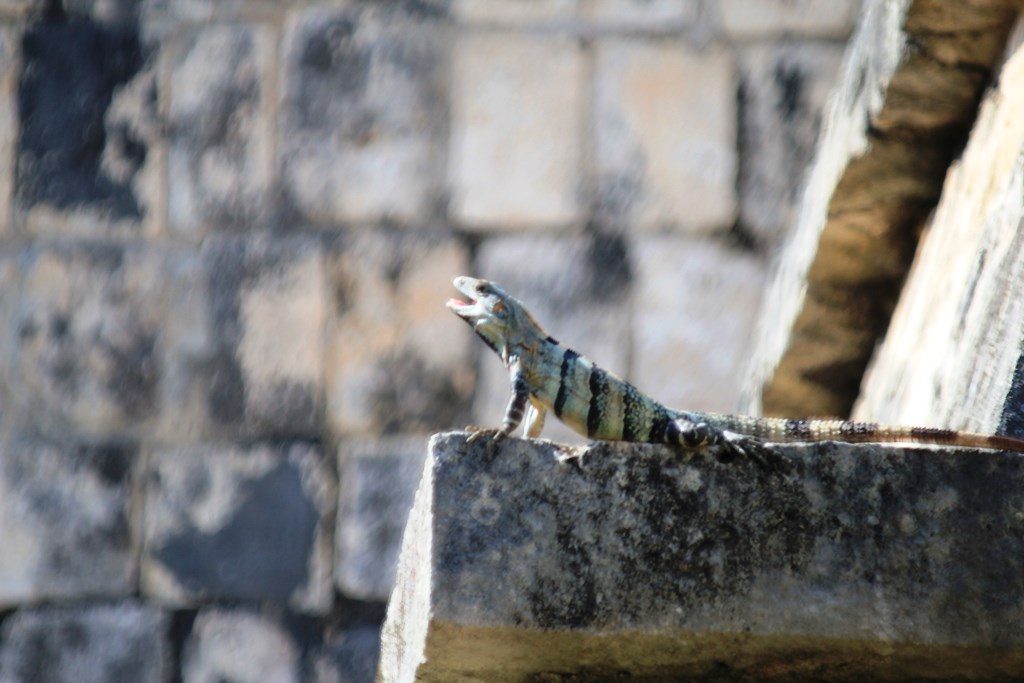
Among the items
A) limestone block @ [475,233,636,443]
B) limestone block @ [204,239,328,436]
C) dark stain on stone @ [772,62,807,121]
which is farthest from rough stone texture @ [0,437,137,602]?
dark stain on stone @ [772,62,807,121]

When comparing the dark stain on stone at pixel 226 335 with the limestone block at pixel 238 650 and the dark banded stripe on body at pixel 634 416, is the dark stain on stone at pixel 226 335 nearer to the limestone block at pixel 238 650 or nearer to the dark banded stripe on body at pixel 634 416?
the limestone block at pixel 238 650

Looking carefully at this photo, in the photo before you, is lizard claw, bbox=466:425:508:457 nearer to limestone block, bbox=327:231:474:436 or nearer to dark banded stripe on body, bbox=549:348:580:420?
dark banded stripe on body, bbox=549:348:580:420

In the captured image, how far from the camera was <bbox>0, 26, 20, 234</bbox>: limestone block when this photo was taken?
16.8ft

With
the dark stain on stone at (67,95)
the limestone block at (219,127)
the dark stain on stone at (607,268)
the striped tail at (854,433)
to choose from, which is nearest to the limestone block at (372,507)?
the dark stain on stone at (607,268)

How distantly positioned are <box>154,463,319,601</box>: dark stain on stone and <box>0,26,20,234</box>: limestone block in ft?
4.63

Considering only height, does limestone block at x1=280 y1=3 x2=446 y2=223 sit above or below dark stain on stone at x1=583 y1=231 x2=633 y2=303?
above

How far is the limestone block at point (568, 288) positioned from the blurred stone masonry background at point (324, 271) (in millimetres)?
10

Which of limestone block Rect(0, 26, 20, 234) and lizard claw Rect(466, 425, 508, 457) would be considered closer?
lizard claw Rect(466, 425, 508, 457)

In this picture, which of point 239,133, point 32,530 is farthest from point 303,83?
point 32,530

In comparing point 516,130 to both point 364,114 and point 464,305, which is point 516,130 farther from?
point 464,305

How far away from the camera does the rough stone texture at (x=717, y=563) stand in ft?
7.28

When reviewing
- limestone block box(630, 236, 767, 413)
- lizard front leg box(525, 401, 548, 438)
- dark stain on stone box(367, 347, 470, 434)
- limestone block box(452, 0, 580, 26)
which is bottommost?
lizard front leg box(525, 401, 548, 438)

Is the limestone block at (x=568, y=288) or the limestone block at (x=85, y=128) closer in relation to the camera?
the limestone block at (x=568, y=288)

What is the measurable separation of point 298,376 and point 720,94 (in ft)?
5.77
